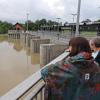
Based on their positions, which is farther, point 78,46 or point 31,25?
point 31,25

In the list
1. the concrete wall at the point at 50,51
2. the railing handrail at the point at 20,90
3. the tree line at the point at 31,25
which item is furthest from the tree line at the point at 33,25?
the railing handrail at the point at 20,90

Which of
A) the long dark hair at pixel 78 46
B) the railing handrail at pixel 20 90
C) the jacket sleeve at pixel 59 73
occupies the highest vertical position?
the long dark hair at pixel 78 46

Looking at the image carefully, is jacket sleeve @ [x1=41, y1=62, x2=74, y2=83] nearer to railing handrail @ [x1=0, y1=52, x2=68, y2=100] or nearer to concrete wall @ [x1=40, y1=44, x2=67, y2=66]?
railing handrail @ [x1=0, y1=52, x2=68, y2=100]

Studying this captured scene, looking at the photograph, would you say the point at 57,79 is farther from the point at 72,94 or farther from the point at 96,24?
the point at 96,24

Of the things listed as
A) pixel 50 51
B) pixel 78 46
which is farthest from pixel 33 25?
pixel 78 46

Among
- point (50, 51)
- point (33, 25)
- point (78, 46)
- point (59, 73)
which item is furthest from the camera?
point (33, 25)

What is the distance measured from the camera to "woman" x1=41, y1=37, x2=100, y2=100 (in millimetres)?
2207

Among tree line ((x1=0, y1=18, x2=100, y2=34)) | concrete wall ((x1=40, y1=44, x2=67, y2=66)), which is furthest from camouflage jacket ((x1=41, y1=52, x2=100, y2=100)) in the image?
tree line ((x1=0, y1=18, x2=100, y2=34))

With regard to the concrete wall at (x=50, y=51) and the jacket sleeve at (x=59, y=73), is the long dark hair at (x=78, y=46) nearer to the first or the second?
the jacket sleeve at (x=59, y=73)

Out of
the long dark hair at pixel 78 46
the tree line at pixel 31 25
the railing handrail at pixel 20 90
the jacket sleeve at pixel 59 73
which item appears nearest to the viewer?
the railing handrail at pixel 20 90

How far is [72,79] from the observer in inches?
87.5

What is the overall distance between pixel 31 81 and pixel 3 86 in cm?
1671

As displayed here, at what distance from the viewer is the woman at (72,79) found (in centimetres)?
221

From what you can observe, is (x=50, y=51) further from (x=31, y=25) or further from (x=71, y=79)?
(x=31, y=25)
